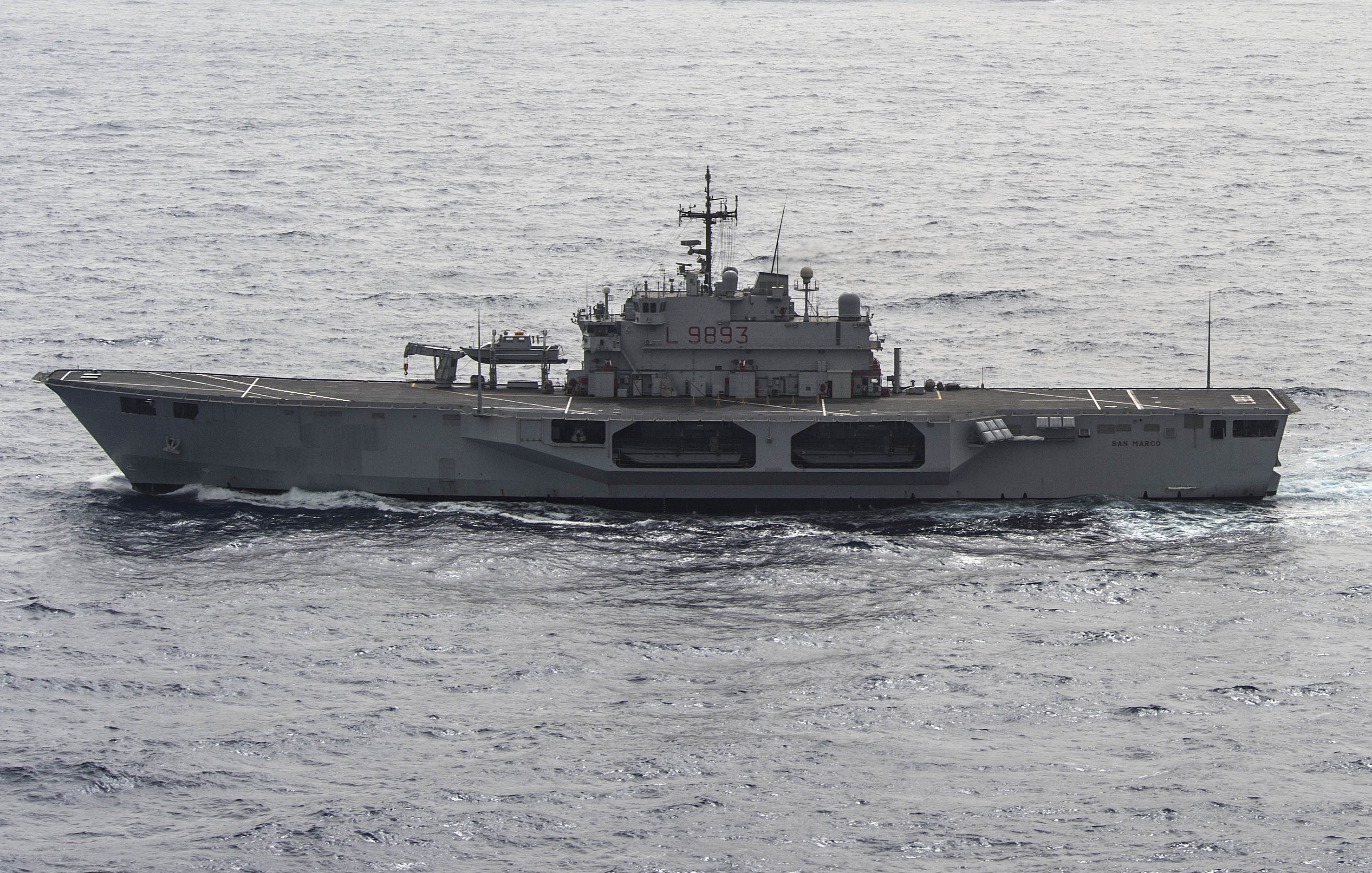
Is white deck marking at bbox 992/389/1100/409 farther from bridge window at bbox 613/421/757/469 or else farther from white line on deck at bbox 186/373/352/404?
white line on deck at bbox 186/373/352/404

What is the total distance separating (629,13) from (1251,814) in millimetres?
115476

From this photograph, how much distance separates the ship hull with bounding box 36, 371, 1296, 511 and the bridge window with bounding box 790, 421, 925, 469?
0.18ft

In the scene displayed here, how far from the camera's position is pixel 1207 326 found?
196 ft

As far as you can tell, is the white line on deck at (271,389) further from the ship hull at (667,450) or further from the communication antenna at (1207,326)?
the communication antenna at (1207,326)

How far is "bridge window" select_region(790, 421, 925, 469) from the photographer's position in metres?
45.6

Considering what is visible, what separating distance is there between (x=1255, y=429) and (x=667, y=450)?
640 inches

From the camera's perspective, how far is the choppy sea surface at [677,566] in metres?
28.4

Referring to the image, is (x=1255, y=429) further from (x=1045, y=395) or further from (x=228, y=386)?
(x=228, y=386)

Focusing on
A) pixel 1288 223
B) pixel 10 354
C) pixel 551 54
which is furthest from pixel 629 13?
pixel 10 354

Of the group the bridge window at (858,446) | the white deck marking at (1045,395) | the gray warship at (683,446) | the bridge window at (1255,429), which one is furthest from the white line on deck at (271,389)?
the bridge window at (1255,429)

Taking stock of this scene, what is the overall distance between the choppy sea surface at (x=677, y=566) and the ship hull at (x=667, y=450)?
3.05ft

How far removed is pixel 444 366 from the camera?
49.2 meters

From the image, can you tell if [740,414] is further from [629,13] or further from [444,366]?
[629,13]

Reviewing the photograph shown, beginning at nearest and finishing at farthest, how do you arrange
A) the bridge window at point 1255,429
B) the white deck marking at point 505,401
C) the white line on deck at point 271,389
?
the bridge window at point 1255,429
the white deck marking at point 505,401
the white line on deck at point 271,389
